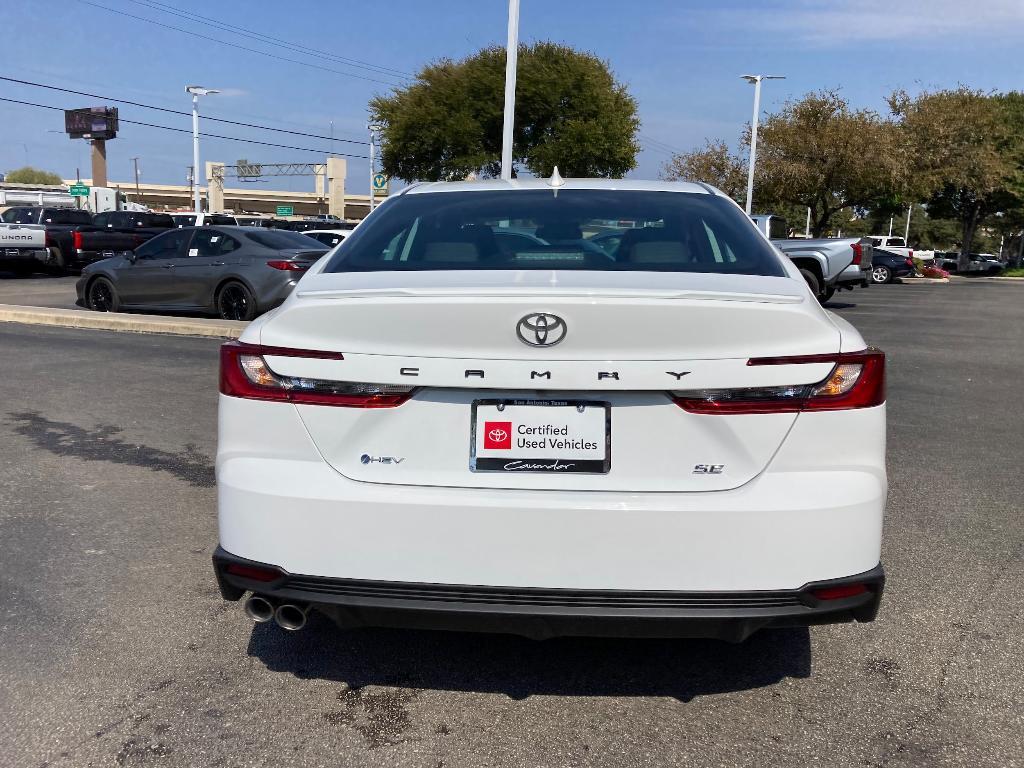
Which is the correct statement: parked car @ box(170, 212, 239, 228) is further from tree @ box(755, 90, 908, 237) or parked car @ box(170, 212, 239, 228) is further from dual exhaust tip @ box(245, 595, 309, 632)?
dual exhaust tip @ box(245, 595, 309, 632)

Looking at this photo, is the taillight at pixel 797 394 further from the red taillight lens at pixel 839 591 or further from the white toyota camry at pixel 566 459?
the red taillight lens at pixel 839 591

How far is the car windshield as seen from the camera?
45.2ft

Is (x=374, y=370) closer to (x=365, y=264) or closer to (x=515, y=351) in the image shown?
(x=515, y=351)

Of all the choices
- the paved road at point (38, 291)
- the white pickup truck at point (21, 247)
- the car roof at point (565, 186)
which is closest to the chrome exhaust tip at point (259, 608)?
the car roof at point (565, 186)

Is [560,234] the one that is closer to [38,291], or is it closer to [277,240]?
[277,240]

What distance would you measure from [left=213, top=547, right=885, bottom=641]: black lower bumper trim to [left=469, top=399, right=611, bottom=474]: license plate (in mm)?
349

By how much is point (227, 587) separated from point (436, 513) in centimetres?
74

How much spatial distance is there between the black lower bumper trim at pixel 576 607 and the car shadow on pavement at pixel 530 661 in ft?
1.82

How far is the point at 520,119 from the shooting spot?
124 ft

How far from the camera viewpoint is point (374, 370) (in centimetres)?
267

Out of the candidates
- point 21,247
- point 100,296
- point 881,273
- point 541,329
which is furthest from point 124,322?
point 881,273

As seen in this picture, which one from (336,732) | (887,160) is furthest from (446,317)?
(887,160)

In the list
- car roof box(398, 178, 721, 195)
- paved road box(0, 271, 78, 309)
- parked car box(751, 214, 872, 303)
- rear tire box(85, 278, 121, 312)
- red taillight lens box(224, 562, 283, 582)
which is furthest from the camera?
parked car box(751, 214, 872, 303)

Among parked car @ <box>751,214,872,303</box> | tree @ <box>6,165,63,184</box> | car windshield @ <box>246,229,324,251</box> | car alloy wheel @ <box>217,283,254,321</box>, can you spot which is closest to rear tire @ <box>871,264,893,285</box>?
parked car @ <box>751,214,872,303</box>
